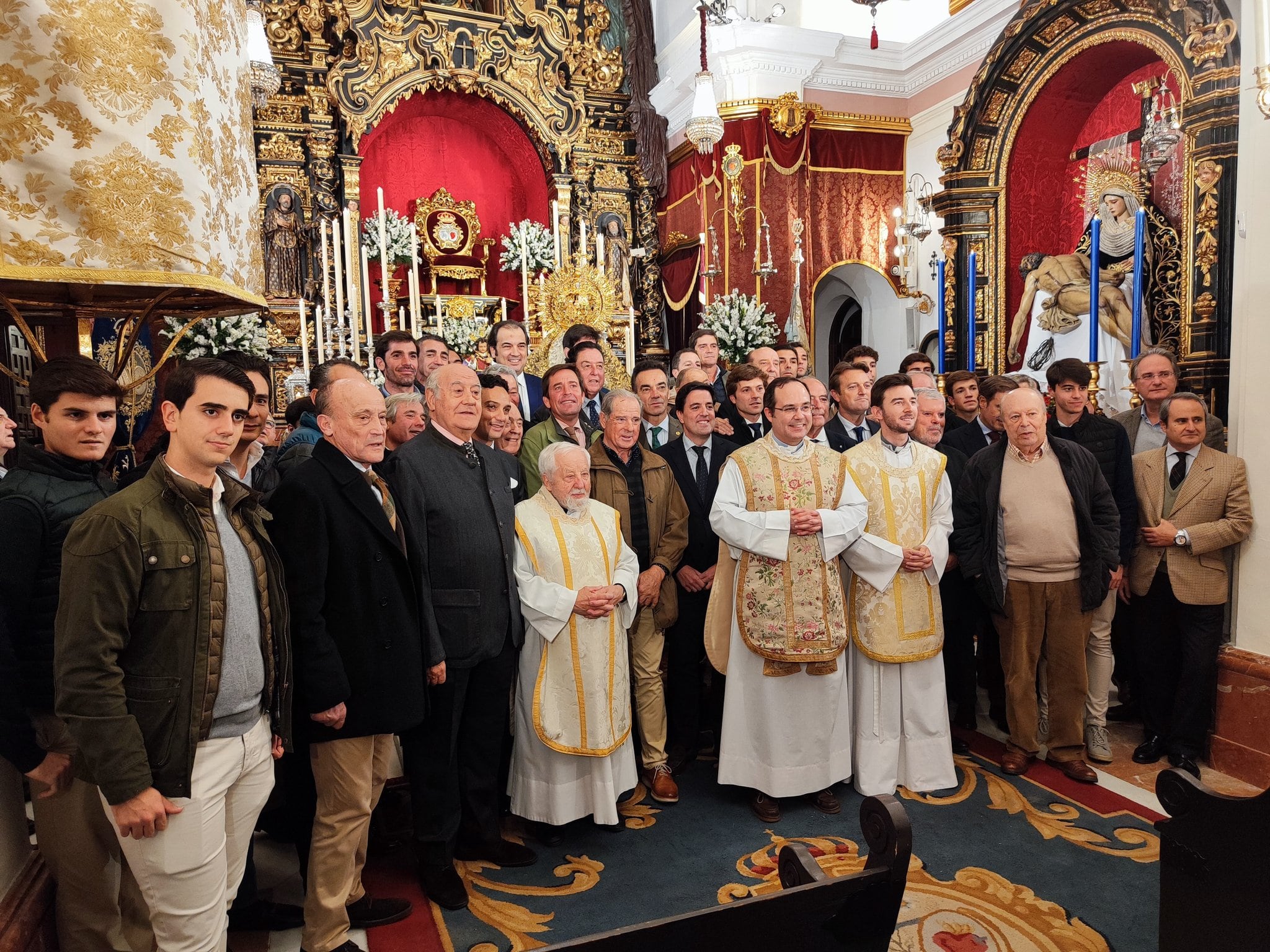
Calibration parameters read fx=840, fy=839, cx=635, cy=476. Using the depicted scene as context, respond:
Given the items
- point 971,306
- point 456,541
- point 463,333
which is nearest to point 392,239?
point 463,333

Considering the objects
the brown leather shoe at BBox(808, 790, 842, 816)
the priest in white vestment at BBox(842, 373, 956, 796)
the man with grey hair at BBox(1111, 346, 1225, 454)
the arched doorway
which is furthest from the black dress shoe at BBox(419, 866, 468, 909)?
the arched doorway

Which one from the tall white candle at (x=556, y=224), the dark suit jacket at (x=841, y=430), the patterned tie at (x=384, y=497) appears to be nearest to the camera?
the patterned tie at (x=384, y=497)

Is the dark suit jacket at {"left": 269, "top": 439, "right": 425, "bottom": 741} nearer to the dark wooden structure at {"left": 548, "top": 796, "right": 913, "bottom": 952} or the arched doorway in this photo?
the dark wooden structure at {"left": 548, "top": 796, "right": 913, "bottom": 952}

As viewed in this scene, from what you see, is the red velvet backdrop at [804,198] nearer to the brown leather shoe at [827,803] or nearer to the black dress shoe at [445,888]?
the brown leather shoe at [827,803]

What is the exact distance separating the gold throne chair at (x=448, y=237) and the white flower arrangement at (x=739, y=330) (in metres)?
4.00

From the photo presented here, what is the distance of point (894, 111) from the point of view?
984cm

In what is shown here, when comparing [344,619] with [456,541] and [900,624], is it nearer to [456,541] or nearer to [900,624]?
[456,541]

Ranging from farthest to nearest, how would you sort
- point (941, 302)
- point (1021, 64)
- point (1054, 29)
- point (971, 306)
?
point (941, 302) → point (971, 306) → point (1021, 64) → point (1054, 29)

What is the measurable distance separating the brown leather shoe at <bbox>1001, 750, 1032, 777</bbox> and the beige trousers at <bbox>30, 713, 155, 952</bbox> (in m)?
3.59

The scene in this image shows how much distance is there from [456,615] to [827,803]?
1.88 metres

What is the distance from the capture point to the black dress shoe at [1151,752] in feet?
13.5

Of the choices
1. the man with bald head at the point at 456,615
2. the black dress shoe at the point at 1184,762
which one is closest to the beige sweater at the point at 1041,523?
the black dress shoe at the point at 1184,762

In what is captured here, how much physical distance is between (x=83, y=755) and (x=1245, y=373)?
4672 mm

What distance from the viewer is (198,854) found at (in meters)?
2.09
